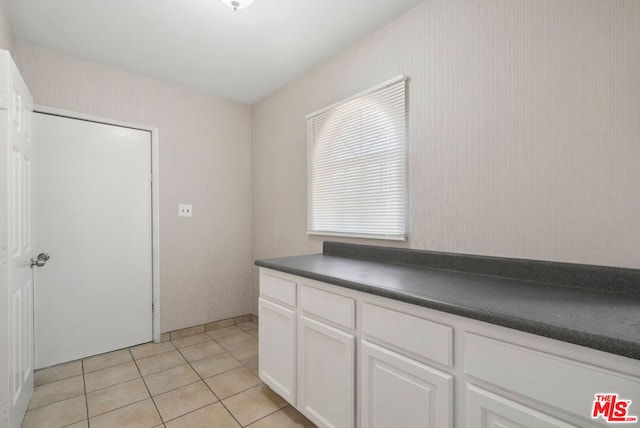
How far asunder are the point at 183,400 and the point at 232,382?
1.08ft

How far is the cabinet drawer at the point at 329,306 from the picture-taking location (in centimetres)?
139

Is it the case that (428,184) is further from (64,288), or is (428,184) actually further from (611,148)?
(64,288)

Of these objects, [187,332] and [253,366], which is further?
[187,332]

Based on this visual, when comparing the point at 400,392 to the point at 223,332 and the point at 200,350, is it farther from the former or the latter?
the point at 223,332

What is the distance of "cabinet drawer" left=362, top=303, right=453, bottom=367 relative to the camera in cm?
105

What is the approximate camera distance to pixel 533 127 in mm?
1375

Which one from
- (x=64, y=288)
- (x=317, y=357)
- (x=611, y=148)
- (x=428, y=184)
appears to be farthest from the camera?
(x=64, y=288)

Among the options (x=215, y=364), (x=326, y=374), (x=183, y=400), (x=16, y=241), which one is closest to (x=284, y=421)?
(x=326, y=374)

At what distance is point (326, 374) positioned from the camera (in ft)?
4.93

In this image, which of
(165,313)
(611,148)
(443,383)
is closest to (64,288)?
(165,313)

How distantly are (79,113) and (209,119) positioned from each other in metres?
1.06

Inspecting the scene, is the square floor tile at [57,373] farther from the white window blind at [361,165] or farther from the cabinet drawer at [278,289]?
the white window blind at [361,165]

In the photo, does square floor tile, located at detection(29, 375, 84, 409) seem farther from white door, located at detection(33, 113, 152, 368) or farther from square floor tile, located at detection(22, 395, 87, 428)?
white door, located at detection(33, 113, 152, 368)

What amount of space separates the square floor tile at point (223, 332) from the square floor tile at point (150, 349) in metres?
0.38
